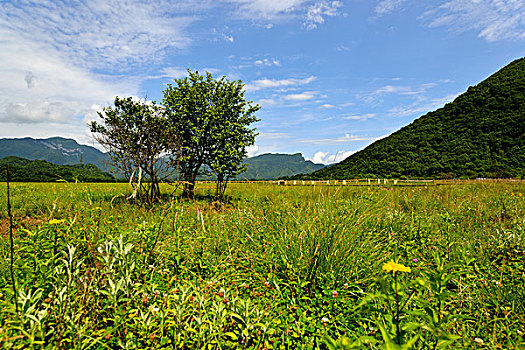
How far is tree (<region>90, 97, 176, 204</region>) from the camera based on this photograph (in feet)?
23.3

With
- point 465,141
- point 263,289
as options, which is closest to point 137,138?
point 263,289

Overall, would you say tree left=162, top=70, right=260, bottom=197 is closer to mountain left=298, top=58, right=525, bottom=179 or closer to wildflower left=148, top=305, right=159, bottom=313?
wildflower left=148, top=305, right=159, bottom=313

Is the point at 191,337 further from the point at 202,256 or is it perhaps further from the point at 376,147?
the point at 376,147

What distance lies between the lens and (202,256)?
3.09m

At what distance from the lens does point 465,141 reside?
4278 centimetres

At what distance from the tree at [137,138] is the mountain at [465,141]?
33931mm

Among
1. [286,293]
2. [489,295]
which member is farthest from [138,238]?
[489,295]

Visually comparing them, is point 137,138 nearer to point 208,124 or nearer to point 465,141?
point 208,124

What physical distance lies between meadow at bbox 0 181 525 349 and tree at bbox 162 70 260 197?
5.55m

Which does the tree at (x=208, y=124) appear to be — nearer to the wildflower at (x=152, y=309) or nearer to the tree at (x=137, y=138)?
the tree at (x=137, y=138)

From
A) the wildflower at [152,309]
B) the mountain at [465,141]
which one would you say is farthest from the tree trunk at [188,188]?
the mountain at [465,141]

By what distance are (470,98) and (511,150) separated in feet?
83.8

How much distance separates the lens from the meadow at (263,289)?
1603mm

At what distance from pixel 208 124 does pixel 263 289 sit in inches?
316
